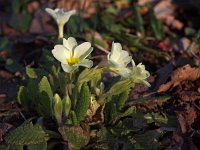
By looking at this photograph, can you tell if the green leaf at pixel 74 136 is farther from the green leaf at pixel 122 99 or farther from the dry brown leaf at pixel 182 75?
the dry brown leaf at pixel 182 75

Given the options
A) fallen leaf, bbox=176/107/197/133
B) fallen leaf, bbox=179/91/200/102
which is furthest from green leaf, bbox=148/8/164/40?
fallen leaf, bbox=176/107/197/133

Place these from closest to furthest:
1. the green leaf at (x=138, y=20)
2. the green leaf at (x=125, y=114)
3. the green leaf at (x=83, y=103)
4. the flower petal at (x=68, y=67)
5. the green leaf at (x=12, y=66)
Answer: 1. the flower petal at (x=68, y=67)
2. the green leaf at (x=83, y=103)
3. the green leaf at (x=125, y=114)
4. the green leaf at (x=12, y=66)
5. the green leaf at (x=138, y=20)

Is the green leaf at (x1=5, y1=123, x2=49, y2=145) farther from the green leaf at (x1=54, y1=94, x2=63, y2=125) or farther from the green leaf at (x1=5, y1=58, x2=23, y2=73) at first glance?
the green leaf at (x1=5, y1=58, x2=23, y2=73)

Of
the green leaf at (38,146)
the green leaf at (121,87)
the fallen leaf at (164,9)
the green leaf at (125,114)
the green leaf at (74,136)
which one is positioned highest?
the fallen leaf at (164,9)

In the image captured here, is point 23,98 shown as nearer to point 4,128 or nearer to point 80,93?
point 4,128

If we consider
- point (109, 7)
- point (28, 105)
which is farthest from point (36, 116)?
point (109, 7)

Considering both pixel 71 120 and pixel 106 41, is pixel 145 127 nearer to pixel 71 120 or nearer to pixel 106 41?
pixel 71 120

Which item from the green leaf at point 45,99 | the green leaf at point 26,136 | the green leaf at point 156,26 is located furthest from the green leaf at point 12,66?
the green leaf at point 156,26

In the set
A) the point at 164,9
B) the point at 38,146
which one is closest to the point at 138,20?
the point at 164,9
